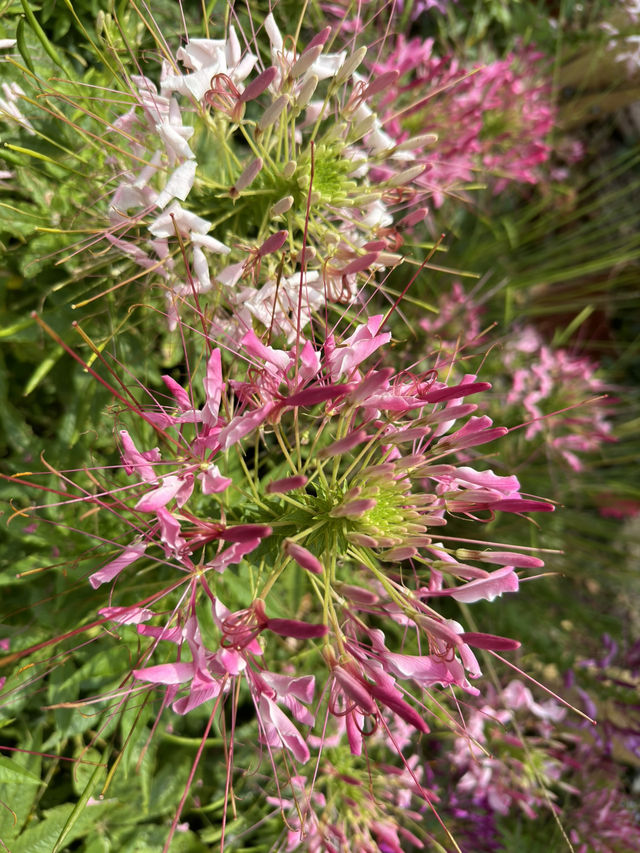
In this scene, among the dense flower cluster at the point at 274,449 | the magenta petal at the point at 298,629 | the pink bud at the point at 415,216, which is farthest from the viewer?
the pink bud at the point at 415,216

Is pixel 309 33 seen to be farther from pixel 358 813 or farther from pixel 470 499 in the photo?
pixel 358 813

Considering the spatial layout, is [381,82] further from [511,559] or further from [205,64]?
[511,559]

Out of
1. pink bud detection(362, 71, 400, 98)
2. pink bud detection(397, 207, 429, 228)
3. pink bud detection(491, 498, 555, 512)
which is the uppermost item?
pink bud detection(362, 71, 400, 98)

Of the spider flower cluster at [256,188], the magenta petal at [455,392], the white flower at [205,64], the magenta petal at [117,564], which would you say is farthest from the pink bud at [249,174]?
the magenta petal at [117,564]

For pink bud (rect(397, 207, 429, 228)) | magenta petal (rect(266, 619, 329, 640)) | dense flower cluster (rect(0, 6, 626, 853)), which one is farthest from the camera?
pink bud (rect(397, 207, 429, 228))

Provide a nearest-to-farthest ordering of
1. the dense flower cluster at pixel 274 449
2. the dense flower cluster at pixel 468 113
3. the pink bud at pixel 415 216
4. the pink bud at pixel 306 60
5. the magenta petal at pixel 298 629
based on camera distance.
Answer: the magenta petal at pixel 298 629 < the dense flower cluster at pixel 274 449 < the pink bud at pixel 306 60 < the pink bud at pixel 415 216 < the dense flower cluster at pixel 468 113

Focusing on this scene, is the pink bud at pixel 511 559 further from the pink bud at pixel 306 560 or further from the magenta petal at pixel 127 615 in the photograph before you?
the magenta petal at pixel 127 615

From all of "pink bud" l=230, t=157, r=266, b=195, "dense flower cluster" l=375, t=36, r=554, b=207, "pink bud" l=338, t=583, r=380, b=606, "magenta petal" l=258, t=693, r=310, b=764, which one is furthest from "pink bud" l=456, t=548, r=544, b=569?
"dense flower cluster" l=375, t=36, r=554, b=207

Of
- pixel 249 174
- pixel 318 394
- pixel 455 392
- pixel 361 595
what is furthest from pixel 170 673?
pixel 249 174

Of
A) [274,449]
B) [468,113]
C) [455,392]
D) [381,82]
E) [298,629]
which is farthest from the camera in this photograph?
[468,113]

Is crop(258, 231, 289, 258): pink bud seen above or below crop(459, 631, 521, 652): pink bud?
above

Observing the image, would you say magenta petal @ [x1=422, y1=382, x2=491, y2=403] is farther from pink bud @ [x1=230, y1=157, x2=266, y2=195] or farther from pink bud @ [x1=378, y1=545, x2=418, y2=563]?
pink bud @ [x1=230, y1=157, x2=266, y2=195]
